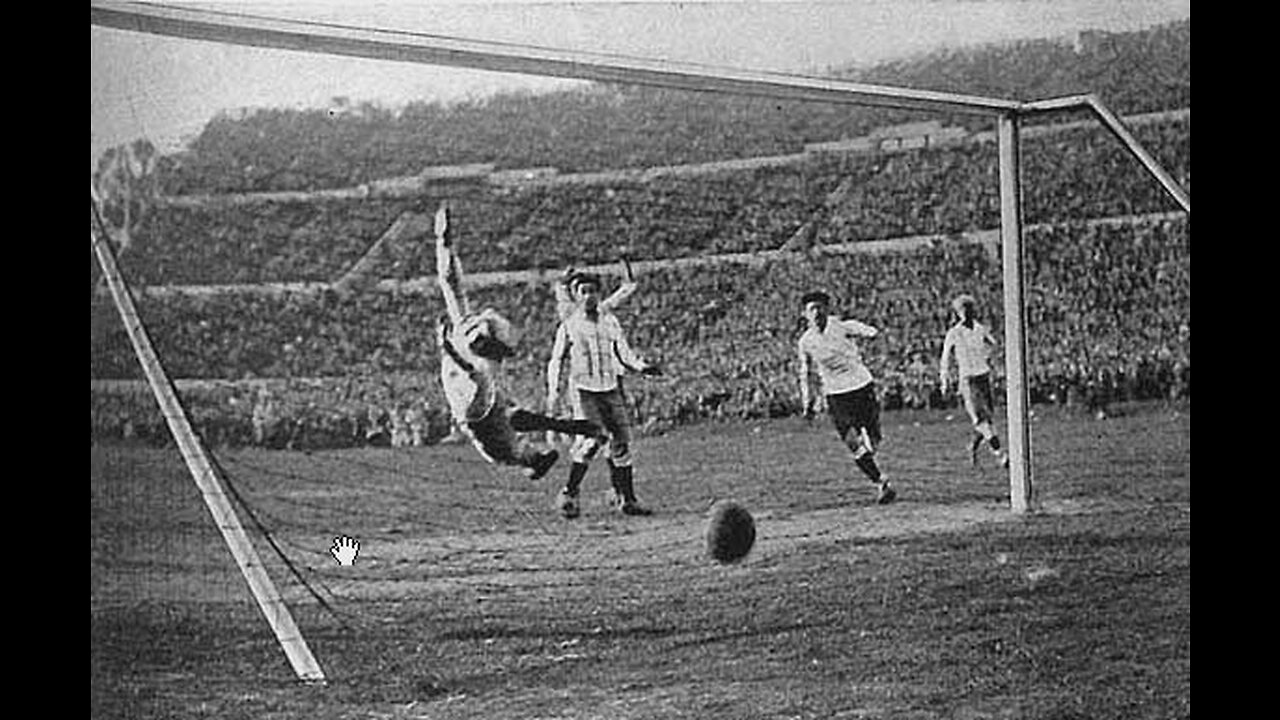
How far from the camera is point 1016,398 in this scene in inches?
161

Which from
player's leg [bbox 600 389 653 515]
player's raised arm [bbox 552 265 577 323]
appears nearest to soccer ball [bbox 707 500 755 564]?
player's leg [bbox 600 389 653 515]

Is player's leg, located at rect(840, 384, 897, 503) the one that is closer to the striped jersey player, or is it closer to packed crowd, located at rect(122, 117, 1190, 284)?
packed crowd, located at rect(122, 117, 1190, 284)

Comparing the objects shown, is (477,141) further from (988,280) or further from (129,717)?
(129,717)

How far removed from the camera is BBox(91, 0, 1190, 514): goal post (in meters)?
3.78

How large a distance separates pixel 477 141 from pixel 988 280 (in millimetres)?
1249

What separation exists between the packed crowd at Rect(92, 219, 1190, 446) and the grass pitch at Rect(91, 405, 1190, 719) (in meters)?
0.09

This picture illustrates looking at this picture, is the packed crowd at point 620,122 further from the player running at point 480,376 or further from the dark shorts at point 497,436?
the dark shorts at point 497,436

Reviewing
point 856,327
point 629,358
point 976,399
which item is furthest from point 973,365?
point 629,358

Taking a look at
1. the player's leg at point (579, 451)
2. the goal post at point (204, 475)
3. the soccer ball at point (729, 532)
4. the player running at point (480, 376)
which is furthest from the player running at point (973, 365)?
the goal post at point (204, 475)

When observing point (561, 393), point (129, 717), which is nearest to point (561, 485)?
point (561, 393)

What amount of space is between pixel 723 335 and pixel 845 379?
1.03 feet

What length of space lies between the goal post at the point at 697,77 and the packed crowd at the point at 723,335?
6cm

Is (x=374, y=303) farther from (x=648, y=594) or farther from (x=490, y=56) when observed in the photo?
(x=648, y=594)

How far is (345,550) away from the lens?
382cm
